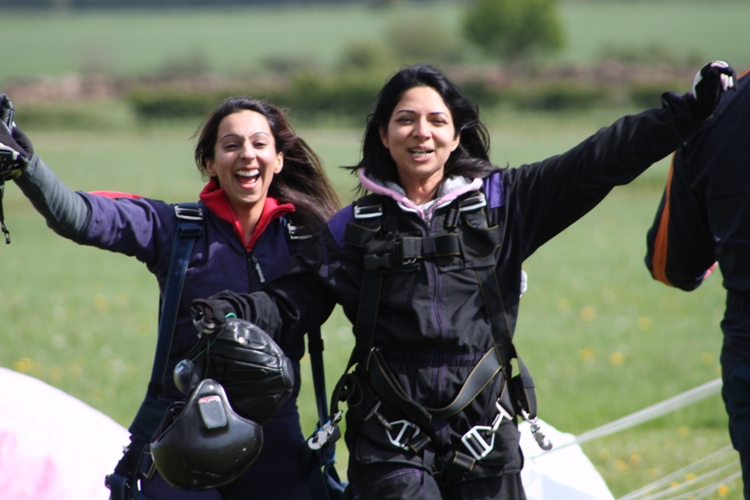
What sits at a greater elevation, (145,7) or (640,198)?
(145,7)

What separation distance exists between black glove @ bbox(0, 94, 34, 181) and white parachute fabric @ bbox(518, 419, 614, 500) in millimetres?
2553

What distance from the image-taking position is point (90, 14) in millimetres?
81438

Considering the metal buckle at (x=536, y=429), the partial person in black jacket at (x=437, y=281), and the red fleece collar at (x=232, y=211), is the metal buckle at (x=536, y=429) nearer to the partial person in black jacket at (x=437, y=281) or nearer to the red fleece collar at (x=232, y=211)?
the partial person in black jacket at (x=437, y=281)

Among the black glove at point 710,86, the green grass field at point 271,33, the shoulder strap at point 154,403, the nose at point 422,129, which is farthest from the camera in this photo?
the green grass field at point 271,33

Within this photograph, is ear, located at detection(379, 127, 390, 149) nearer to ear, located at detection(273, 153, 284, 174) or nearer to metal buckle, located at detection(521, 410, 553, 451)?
ear, located at detection(273, 153, 284, 174)

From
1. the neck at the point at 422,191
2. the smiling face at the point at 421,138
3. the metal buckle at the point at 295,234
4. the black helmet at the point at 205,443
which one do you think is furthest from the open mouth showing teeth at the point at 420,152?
the black helmet at the point at 205,443

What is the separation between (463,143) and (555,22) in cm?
6976

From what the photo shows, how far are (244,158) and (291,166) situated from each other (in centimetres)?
41

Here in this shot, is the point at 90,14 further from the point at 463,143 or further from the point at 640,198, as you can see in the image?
the point at 463,143

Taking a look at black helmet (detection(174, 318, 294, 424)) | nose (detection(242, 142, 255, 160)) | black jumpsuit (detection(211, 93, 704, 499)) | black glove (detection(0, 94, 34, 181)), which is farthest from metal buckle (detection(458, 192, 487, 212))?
black glove (detection(0, 94, 34, 181))

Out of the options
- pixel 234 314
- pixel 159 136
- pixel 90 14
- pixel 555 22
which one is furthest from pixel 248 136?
pixel 90 14

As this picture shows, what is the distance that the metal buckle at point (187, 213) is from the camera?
3.69 meters

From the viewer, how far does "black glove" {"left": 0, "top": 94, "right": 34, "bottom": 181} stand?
9.98ft

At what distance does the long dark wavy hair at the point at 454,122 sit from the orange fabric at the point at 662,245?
764mm
